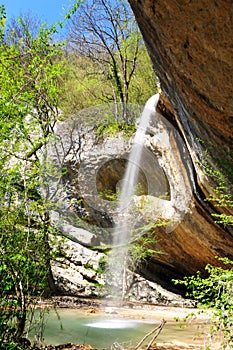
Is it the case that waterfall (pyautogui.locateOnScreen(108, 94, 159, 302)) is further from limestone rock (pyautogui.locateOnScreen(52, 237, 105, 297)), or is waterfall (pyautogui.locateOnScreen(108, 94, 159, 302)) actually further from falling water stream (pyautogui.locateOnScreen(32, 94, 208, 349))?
limestone rock (pyautogui.locateOnScreen(52, 237, 105, 297))

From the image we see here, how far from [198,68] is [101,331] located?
14.0 ft

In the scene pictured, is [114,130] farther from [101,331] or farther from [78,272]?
[101,331]

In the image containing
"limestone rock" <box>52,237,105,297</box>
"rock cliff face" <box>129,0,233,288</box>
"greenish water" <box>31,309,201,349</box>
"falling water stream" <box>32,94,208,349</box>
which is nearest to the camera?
"rock cliff face" <box>129,0,233,288</box>

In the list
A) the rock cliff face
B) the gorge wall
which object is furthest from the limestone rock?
the rock cliff face

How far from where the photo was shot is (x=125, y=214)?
12.1 metres

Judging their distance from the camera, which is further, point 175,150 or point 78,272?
point 78,272

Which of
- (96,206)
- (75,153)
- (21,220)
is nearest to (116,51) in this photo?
(75,153)

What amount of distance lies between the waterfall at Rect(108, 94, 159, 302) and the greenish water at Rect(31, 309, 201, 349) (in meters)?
3.52

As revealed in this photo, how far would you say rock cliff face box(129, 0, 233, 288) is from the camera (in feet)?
12.9

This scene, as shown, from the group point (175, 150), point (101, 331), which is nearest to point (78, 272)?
point (175, 150)

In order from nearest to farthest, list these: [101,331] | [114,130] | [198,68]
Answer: [198,68], [101,331], [114,130]

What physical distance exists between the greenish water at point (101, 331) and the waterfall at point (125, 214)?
3517 millimetres

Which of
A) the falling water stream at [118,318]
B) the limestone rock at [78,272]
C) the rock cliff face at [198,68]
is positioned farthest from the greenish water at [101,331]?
the limestone rock at [78,272]

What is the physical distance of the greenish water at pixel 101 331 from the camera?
5039 millimetres
